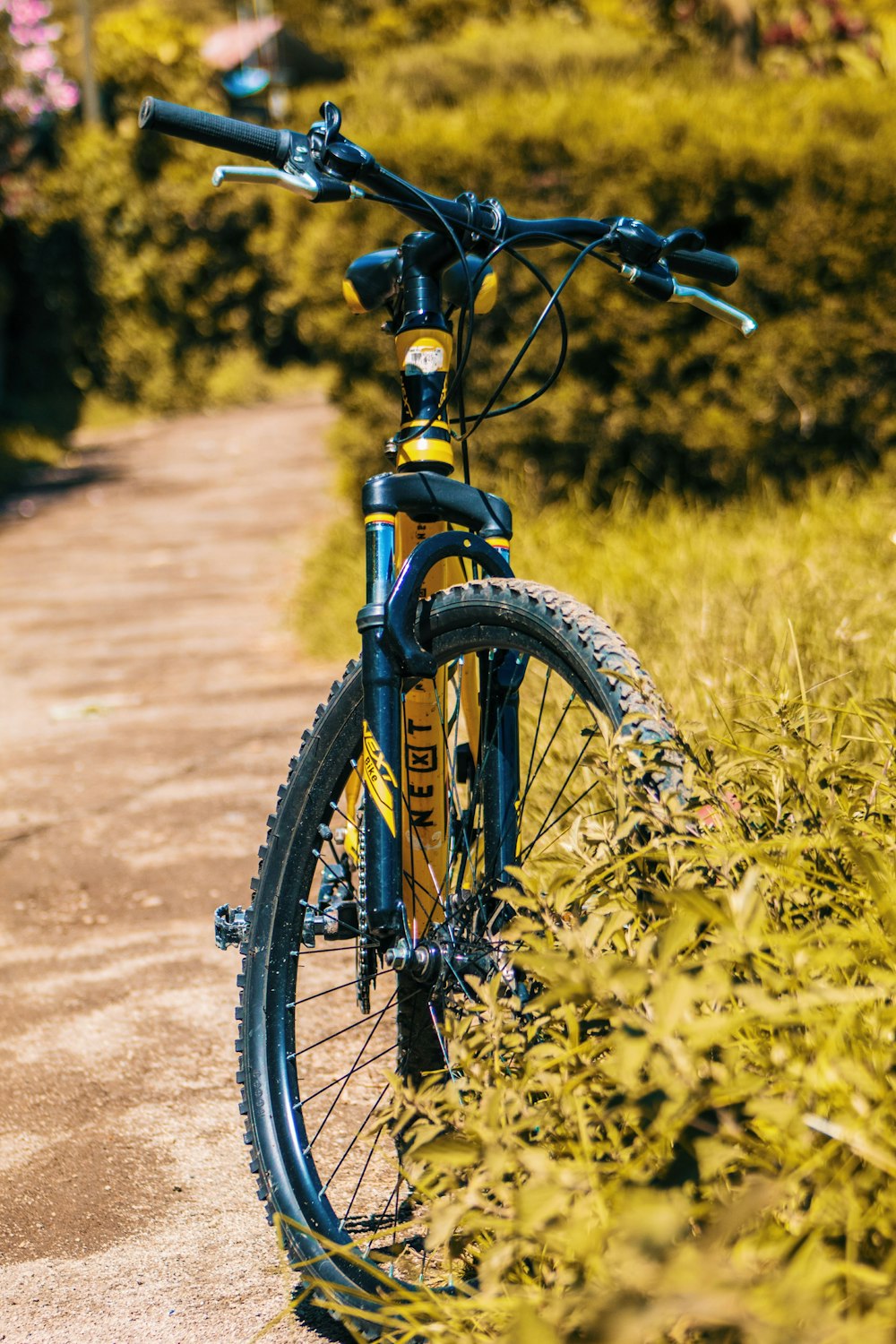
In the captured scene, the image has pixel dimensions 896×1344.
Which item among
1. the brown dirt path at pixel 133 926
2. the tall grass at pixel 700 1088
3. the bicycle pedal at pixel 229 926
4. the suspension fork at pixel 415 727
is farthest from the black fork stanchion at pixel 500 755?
the brown dirt path at pixel 133 926

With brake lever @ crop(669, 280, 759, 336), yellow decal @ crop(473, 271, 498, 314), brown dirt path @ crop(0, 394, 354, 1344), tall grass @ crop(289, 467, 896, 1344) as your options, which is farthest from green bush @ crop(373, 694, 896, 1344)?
yellow decal @ crop(473, 271, 498, 314)

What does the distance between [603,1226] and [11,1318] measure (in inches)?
46.4

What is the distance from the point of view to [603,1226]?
1.27m

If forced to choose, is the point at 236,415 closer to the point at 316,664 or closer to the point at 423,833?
the point at 316,664

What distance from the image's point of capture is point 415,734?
2.18m

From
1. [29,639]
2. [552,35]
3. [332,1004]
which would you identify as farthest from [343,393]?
[552,35]

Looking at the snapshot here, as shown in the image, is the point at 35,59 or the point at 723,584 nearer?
the point at 723,584

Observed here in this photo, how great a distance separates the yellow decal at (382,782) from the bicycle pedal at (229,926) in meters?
0.42

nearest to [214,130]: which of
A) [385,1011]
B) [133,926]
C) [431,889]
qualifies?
[431,889]

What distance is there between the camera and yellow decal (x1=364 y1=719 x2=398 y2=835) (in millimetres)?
1944

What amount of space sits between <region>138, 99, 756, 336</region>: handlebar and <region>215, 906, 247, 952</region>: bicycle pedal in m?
1.16

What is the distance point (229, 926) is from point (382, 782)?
1.59 feet

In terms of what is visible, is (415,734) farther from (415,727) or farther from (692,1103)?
(692,1103)

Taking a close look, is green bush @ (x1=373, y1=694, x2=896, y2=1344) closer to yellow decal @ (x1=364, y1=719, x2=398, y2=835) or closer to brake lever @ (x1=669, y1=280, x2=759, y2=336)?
yellow decal @ (x1=364, y1=719, x2=398, y2=835)
